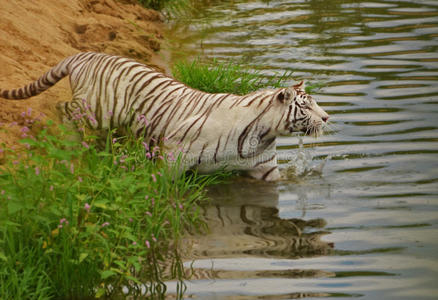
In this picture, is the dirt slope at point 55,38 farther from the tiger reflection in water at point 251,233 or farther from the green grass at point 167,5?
the tiger reflection in water at point 251,233

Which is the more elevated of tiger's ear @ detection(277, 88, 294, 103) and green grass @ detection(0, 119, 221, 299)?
tiger's ear @ detection(277, 88, 294, 103)

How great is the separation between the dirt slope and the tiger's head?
2.01 m

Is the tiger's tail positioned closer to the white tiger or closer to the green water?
the white tiger

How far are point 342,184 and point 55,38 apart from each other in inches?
155

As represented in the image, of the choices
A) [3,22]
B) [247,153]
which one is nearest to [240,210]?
[247,153]

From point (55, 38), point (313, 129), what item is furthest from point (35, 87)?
point (313, 129)

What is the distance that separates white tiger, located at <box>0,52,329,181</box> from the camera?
5793 mm

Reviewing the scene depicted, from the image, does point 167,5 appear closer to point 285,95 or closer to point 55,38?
point 55,38

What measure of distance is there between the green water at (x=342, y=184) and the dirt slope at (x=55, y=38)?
26.8 inches

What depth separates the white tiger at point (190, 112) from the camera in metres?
5.79

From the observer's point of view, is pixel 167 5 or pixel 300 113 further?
pixel 167 5

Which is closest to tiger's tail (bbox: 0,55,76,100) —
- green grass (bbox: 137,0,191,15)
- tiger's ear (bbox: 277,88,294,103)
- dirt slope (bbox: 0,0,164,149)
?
dirt slope (bbox: 0,0,164,149)

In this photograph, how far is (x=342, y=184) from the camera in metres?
5.79

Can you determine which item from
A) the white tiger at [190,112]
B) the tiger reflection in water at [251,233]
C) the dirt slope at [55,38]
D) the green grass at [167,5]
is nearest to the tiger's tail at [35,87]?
the white tiger at [190,112]
